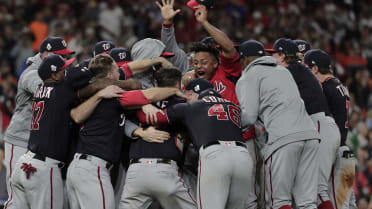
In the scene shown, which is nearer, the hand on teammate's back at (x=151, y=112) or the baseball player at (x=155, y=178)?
the baseball player at (x=155, y=178)

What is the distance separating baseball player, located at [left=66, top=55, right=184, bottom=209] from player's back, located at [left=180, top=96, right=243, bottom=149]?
1.27 ft

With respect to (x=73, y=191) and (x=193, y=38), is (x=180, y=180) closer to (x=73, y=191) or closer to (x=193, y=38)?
(x=73, y=191)

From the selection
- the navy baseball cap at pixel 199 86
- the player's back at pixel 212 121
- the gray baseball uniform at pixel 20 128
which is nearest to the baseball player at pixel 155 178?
the player's back at pixel 212 121

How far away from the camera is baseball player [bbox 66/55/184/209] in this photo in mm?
6711

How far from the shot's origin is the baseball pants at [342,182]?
7.91 metres

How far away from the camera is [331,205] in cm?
736

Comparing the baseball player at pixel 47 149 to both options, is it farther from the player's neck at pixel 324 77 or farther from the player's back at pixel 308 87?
the player's neck at pixel 324 77

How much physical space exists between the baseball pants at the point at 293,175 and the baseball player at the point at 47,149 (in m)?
2.00

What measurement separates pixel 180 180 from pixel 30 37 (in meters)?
9.96

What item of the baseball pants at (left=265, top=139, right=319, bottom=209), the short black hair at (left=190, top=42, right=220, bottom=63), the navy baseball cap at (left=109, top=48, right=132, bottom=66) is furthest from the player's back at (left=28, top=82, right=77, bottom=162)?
the baseball pants at (left=265, top=139, right=319, bottom=209)

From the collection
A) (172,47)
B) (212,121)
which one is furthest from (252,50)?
(172,47)

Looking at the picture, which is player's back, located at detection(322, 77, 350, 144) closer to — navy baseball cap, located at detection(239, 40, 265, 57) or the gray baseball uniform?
navy baseball cap, located at detection(239, 40, 265, 57)

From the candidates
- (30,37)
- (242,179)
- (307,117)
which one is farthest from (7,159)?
(30,37)

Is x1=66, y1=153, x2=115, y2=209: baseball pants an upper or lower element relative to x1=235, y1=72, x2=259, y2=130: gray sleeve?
lower
